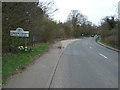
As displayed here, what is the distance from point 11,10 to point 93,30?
123711mm

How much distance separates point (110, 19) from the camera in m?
57.6

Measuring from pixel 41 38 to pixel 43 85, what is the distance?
30.9 m

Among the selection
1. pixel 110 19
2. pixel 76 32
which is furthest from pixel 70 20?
pixel 110 19

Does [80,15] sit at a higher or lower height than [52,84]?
higher

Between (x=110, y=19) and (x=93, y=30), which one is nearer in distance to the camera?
(x=110, y=19)

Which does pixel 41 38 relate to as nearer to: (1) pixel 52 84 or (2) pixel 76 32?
(1) pixel 52 84

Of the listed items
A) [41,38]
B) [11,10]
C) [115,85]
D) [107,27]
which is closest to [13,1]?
[11,10]

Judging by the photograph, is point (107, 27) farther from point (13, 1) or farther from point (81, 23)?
point (81, 23)

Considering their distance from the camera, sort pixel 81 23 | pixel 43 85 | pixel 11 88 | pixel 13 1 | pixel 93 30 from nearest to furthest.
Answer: pixel 11 88, pixel 43 85, pixel 13 1, pixel 81 23, pixel 93 30

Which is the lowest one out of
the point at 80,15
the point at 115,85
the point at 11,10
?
the point at 115,85

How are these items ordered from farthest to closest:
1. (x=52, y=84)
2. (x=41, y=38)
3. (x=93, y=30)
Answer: (x=93, y=30) < (x=41, y=38) < (x=52, y=84)

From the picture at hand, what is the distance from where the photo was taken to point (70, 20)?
339 ft

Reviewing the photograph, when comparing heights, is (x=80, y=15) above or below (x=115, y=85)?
above

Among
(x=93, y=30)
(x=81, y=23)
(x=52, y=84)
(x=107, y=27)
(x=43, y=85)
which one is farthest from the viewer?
(x=93, y=30)
